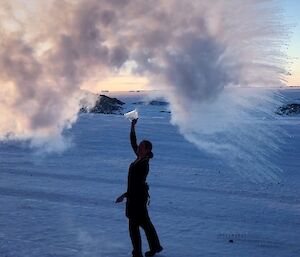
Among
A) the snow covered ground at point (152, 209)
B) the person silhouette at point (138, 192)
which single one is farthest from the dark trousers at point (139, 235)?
the snow covered ground at point (152, 209)

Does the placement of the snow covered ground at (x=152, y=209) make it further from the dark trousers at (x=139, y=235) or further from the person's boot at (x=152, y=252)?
the dark trousers at (x=139, y=235)

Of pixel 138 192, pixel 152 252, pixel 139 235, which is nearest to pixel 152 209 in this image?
pixel 152 252

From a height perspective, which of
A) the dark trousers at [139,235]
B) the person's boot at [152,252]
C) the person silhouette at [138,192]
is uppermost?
the person silhouette at [138,192]

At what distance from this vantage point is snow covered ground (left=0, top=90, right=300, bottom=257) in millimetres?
7102

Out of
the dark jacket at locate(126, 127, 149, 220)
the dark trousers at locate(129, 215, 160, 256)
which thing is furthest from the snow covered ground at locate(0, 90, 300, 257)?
the dark jacket at locate(126, 127, 149, 220)

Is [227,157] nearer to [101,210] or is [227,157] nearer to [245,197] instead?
[245,197]

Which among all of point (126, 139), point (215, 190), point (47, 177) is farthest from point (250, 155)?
point (47, 177)

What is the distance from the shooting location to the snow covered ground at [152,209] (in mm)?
7102

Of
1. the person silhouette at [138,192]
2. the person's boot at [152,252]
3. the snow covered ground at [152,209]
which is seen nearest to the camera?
the person silhouette at [138,192]

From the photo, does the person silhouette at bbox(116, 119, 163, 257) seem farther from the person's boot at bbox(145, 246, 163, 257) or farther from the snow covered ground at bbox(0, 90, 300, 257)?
the snow covered ground at bbox(0, 90, 300, 257)

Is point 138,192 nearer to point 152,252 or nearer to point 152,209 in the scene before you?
point 152,252

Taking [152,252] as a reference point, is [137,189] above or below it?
above

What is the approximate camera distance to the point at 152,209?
9.41 m

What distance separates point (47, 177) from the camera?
499 inches
